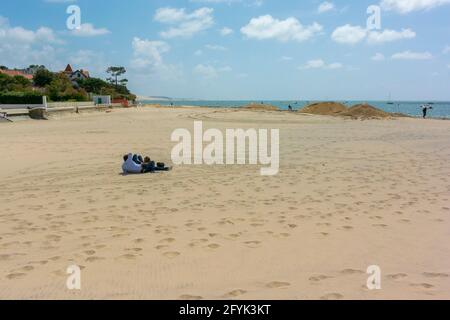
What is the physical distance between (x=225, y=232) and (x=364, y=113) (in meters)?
37.9

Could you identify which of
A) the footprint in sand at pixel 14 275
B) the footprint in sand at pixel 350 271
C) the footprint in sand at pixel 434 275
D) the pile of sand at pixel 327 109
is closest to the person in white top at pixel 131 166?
the footprint in sand at pixel 14 275

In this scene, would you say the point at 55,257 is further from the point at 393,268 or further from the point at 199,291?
the point at 393,268

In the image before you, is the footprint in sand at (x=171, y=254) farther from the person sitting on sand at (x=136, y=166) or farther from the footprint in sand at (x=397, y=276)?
the person sitting on sand at (x=136, y=166)

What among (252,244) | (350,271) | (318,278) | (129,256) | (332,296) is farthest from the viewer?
(252,244)

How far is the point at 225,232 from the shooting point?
211 inches

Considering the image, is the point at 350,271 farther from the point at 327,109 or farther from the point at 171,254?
the point at 327,109

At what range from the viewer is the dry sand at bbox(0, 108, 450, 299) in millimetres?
3828

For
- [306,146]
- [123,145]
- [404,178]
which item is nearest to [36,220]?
[404,178]

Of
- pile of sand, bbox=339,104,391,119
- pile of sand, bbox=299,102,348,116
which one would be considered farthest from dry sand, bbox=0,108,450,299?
pile of sand, bbox=299,102,348,116

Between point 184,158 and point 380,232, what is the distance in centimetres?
759

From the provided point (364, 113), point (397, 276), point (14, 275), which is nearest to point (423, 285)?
point (397, 276)

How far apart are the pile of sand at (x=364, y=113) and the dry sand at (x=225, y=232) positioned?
2991cm

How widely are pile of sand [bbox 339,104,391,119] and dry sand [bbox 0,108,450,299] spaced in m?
29.9

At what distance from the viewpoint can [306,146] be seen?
610 inches
